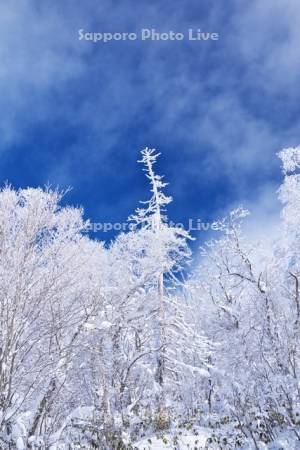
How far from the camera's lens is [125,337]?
1530 cm

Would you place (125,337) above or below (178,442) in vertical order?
above

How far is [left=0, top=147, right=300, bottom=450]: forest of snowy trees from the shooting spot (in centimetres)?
890

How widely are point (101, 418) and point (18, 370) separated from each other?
3373 mm

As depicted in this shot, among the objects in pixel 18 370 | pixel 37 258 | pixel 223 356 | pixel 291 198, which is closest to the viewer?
pixel 18 370

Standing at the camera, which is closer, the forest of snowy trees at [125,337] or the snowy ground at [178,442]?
the forest of snowy trees at [125,337]

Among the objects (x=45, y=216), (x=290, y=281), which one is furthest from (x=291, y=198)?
(x=45, y=216)

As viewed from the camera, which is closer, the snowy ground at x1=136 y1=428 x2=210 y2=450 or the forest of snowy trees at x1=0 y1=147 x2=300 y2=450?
the forest of snowy trees at x1=0 y1=147 x2=300 y2=450

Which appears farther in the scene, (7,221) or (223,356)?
(223,356)

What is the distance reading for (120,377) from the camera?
13586 mm

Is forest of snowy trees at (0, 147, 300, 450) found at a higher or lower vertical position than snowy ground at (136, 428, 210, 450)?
higher

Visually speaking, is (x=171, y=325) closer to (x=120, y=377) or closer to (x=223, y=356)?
(x=223, y=356)

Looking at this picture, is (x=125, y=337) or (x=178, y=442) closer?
(x=178, y=442)

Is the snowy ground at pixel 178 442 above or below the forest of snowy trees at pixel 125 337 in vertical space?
below

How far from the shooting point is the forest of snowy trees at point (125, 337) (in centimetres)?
890
